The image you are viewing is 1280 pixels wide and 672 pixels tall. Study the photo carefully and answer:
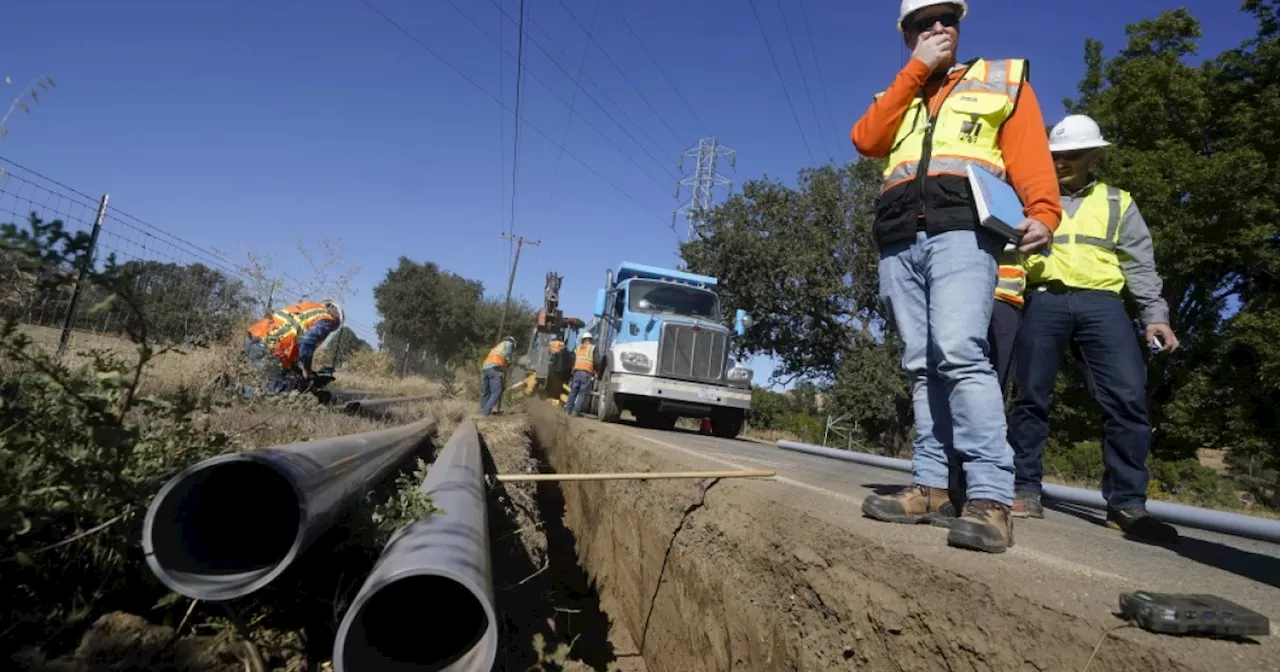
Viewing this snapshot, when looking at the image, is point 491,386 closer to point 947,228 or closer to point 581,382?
point 581,382

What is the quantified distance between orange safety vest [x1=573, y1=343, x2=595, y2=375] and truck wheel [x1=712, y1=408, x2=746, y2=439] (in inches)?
101

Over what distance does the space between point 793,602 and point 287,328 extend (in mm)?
6307

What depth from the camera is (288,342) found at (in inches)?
276

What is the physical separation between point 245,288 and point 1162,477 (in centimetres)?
1870

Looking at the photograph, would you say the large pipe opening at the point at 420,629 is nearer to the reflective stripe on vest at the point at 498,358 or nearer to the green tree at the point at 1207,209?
the reflective stripe on vest at the point at 498,358

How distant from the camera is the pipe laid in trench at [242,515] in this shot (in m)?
1.70

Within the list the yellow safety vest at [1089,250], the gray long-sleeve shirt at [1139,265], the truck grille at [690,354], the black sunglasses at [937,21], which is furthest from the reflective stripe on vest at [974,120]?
the truck grille at [690,354]

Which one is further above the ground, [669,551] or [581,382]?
[581,382]

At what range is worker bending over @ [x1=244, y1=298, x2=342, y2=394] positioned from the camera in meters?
6.70

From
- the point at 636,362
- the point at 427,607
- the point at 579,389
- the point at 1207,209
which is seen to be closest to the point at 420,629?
the point at 427,607

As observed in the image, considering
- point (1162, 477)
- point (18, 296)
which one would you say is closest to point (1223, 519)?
point (18, 296)

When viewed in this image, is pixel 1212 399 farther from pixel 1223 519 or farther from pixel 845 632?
pixel 845 632

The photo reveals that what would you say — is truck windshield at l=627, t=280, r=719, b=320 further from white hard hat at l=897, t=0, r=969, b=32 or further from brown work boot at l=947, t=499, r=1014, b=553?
brown work boot at l=947, t=499, r=1014, b=553

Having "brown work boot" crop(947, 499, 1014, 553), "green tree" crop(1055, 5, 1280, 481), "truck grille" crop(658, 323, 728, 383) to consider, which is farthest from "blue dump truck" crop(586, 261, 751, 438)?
"green tree" crop(1055, 5, 1280, 481)
